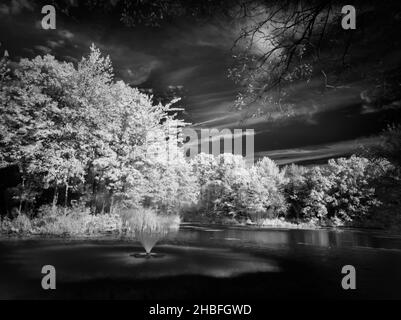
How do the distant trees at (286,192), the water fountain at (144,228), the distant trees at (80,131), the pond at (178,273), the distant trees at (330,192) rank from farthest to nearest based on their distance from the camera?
the distant trees at (286,192)
the distant trees at (330,192)
the distant trees at (80,131)
the water fountain at (144,228)
the pond at (178,273)

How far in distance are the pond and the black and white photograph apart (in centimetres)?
4

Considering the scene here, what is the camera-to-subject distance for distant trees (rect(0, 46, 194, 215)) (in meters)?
9.96

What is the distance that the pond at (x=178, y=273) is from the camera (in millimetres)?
4711

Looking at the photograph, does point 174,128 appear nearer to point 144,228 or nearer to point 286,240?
point 144,228

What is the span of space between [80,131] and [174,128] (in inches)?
167

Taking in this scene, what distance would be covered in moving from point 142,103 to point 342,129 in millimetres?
8162

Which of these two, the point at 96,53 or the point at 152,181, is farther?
the point at 152,181

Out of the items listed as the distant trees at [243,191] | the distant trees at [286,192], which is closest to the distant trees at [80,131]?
the distant trees at [286,192]

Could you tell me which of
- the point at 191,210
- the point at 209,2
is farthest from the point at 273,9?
the point at 191,210

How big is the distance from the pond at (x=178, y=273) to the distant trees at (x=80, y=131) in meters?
3.30

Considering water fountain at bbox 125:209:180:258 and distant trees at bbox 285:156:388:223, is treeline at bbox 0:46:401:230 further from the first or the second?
distant trees at bbox 285:156:388:223

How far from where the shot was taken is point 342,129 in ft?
Result: 36.1

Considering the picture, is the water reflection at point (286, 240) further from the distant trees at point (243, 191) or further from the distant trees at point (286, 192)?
the distant trees at point (243, 191)
